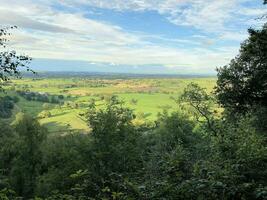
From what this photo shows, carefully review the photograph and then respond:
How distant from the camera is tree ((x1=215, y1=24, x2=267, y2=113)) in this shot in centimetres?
3188

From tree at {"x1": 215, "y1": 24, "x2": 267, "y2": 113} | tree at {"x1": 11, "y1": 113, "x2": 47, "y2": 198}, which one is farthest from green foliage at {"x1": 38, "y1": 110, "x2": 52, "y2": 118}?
tree at {"x1": 215, "y1": 24, "x2": 267, "y2": 113}

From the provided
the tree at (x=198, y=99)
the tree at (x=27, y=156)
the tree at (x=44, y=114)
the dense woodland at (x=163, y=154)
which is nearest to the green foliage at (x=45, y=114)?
the tree at (x=44, y=114)

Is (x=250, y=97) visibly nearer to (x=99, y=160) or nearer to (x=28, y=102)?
(x=99, y=160)

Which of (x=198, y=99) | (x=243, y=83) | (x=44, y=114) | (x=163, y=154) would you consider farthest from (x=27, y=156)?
(x=44, y=114)

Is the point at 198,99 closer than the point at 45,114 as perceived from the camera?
Yes

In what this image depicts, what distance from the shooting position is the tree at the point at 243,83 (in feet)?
105

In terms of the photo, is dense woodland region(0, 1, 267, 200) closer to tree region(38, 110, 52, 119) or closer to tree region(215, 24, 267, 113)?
tree region(215, 24, 267, 113)

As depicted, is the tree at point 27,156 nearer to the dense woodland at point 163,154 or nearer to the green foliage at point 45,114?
the dense woodland at point 163,154

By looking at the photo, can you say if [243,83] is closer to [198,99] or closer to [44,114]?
[198,99]

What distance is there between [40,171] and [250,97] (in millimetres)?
28945

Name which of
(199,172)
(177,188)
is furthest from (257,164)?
(177,188)

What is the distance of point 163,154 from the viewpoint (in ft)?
45.4

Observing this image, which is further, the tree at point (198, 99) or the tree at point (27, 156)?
the tree at point (27, 156)

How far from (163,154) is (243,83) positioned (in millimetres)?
21543
